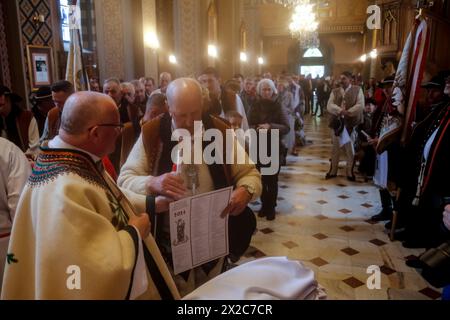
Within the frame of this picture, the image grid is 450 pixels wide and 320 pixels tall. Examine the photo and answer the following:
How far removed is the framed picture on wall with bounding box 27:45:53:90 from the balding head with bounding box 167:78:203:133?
4.51 meters

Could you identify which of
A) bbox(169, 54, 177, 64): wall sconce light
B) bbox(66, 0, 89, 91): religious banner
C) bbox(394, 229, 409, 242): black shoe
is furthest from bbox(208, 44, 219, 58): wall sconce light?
bbox(394, 229, 409, 242): black shoe

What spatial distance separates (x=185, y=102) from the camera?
7.04 feet

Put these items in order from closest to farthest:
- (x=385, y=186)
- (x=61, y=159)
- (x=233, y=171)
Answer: (x=61, y=159), (x=233, y=171), (x=385, y=186)

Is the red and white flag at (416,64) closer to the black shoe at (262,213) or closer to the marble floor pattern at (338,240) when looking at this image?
the marble floor pattern at (338,240)

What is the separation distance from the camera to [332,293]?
11.2 ft

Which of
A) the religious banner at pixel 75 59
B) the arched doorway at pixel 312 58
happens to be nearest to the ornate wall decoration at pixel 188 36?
the religious banner at pixel 75 59

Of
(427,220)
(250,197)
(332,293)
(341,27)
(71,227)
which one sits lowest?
(332,293)

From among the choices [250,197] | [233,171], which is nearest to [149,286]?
[250,197]

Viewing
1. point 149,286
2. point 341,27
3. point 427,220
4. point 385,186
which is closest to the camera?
point 149,286

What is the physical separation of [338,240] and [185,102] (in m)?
3.17

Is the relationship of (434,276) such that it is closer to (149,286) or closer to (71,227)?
(149,286)

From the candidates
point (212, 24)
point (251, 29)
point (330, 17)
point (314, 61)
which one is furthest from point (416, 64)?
point (314, 61)

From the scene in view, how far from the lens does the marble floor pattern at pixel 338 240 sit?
352cm
